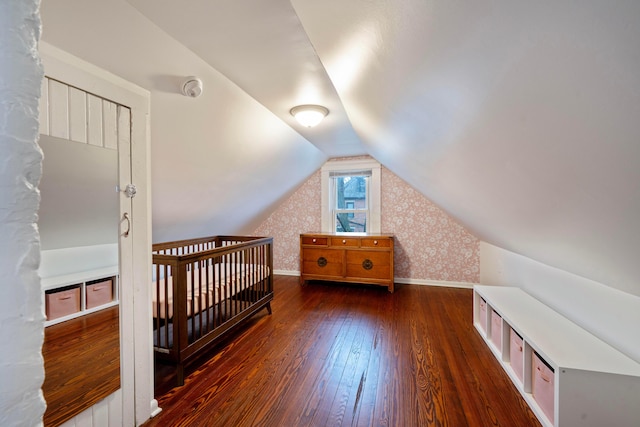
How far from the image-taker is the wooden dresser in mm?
3760

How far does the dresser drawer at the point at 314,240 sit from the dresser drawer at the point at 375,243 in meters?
0.52

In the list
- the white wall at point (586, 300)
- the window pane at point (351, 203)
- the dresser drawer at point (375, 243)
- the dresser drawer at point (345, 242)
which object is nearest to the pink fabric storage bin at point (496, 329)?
the white wall at point (586, 300)

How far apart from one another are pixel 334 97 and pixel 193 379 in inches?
87.6

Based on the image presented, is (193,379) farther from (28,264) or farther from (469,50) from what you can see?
(469,50)

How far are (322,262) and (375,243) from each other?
2.62 feet

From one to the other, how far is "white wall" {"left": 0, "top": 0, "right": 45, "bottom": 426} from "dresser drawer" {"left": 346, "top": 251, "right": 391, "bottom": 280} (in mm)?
3613

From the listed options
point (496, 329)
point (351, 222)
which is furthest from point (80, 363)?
point (351, 222)

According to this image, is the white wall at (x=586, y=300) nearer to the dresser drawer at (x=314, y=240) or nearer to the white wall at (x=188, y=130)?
the dresser drawer at (x=314, y=240)

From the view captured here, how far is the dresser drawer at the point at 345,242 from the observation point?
12.7ft

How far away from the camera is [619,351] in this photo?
4.69 ft

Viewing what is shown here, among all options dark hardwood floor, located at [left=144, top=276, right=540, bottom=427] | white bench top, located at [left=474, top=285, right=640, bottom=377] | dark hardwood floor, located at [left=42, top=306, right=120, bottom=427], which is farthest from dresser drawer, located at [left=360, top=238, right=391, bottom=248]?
dark hardwood floor, located at [left=42, top=306, right=120, bottom=427]

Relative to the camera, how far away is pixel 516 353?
1812mm

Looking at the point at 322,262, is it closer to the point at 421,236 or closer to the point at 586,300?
the point at 421,236

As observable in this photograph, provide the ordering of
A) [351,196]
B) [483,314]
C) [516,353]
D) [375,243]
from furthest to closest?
[351,196] → [375,243] → [483,314] → [516,353]
